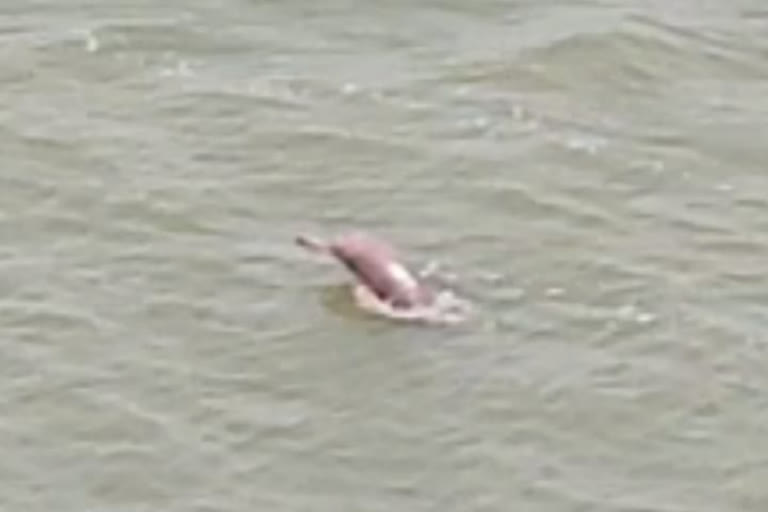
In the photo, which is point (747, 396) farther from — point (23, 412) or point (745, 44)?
point (745, 44)

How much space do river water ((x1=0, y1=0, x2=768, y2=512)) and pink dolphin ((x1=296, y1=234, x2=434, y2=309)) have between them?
171 millimetres

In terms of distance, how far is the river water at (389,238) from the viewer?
13.5m

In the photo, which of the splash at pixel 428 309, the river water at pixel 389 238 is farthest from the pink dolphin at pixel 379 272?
the river water at pixel 389 238

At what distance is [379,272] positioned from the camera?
589 inches

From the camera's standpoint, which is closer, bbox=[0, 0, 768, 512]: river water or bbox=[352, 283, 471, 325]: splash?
bbox=[0, 0, 768, 512]: river water

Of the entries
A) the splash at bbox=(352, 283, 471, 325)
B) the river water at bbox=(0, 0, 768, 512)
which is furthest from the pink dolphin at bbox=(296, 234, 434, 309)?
the river water at bbox=(0, 0, 768, 512)

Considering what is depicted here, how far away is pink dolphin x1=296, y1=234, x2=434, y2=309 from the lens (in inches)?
587

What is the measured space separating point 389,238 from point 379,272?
29.4 inches

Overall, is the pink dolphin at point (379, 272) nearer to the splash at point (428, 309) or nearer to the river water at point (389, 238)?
the splash at point (428, 309)

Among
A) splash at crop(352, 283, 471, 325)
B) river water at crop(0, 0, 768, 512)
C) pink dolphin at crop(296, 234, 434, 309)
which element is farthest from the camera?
pink dolphin at crop(296, 234, 434, 309)

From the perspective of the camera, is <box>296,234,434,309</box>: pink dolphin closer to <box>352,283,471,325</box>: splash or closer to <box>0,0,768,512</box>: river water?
<box>352,283,471,325</box>: splash

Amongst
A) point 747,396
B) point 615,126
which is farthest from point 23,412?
point 615,126

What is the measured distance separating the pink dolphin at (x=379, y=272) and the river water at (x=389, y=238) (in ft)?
0.56

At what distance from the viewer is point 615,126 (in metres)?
17.3
